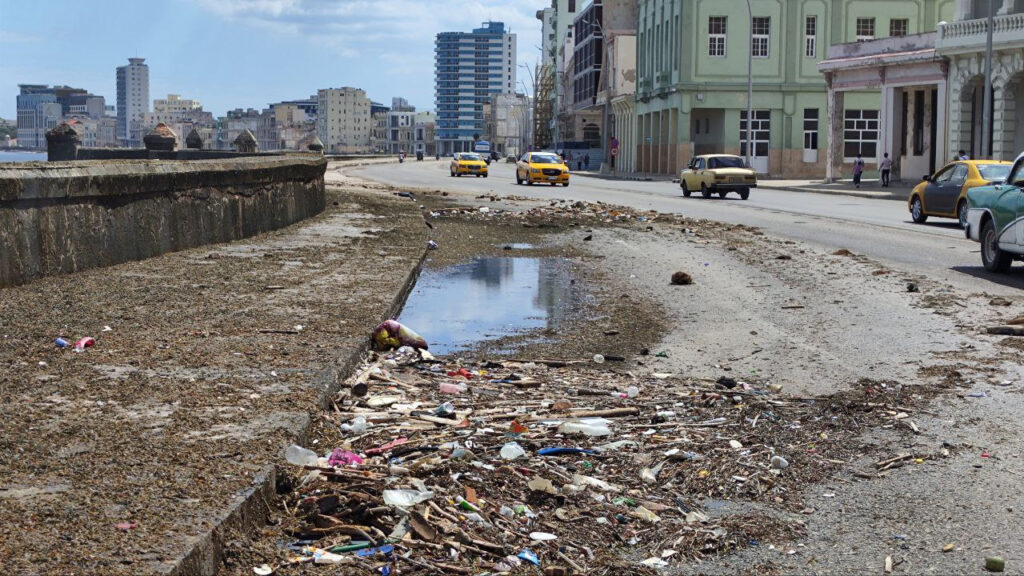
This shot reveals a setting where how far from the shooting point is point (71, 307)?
404 inches

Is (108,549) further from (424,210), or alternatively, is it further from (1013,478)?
(424,210)

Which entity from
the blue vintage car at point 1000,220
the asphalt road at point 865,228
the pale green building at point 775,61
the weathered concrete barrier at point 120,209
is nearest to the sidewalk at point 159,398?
the weathered concrete barrier at point 120,209

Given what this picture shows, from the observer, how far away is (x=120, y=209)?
527 inches

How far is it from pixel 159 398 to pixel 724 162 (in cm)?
3639

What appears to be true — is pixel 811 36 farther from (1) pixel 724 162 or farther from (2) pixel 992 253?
(2) pixel 992 253

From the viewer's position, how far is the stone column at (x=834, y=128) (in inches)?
2346

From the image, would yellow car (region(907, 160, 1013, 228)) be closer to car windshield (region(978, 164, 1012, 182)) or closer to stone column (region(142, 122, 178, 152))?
car windshield (region(978, 164, 1012, 182))

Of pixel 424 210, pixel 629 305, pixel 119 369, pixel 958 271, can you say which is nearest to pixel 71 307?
→ pixel 119 369

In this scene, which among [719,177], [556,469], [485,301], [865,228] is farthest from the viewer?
[719,177]

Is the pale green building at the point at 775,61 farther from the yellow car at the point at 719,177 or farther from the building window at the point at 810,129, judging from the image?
the yellow car at the point at 719,177

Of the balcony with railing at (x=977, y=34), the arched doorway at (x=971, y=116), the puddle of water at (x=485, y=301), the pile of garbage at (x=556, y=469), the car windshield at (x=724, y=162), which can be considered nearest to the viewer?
the pile of garbage at (x=556, y=469)

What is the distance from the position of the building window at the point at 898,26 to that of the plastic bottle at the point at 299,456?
69822mm

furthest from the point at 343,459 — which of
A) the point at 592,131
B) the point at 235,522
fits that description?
the point at 592,131

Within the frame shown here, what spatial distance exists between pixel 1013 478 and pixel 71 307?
→ 7.59 meters
